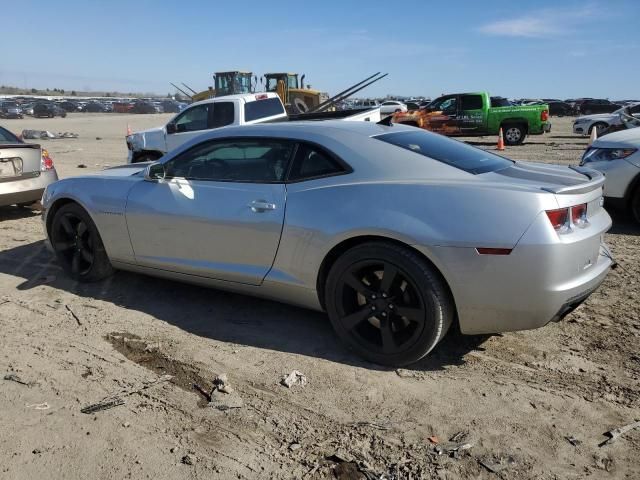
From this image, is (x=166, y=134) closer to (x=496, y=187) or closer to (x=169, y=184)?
(x=169, y=184)

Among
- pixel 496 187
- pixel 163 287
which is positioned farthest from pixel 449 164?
pixel 163 287

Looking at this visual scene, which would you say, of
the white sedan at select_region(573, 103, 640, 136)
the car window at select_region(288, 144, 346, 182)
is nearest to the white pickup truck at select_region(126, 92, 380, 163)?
the car window at select_region(288, 144, 346, 182)

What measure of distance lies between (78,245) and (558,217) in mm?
4132

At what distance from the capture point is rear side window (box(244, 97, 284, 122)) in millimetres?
10649

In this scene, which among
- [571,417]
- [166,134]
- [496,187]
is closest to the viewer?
[571,417]

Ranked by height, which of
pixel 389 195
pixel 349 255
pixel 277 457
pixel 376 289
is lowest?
pixel 277 457

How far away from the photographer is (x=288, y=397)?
3.20m

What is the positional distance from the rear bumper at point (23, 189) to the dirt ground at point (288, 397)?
3222mm

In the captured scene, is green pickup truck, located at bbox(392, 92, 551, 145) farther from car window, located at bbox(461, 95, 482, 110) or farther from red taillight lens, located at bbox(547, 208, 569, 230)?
red taillight lens, located at bbox(547, 208, 569, 230)

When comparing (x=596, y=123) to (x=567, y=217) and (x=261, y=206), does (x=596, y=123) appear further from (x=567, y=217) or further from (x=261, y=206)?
(x=261, y=206)

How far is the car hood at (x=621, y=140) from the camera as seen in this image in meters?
6.78

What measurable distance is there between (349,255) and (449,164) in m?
0.87

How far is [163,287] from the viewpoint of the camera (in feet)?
16.6

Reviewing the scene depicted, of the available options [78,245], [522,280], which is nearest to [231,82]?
[78,245]
